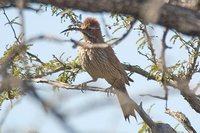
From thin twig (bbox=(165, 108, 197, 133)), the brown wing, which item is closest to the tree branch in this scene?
thin twig (bbox=(165, 108, 197, 133))

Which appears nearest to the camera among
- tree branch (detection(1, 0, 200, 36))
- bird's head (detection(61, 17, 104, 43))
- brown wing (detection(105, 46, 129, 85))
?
tree branch (detection(1, 0, 200, 36))

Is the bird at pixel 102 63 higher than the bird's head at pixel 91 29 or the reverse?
the reverse

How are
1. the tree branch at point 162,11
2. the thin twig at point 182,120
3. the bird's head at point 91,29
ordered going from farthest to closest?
the bird's head at point 91,29 → the thin twig at point 182,120 → the tree branch at point 162,11

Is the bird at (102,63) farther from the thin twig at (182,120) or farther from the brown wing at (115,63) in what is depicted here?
the thin twig at (182,120)

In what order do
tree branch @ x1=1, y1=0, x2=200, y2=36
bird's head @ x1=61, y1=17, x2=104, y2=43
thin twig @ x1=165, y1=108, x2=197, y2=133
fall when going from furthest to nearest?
bird's head @ x1=61, y1=17, x2=104, y2=43, thin twig @ x1=165, y1=108, x2=197, y2=133, tree branch @ x1=1, y1=0, x2=200, y2=36

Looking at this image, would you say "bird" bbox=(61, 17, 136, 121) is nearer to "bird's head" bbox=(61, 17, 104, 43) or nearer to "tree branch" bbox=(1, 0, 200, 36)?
"bird's head" bbox=(61, 17, 104, 43)

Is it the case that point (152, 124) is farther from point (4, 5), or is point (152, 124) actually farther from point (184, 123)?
point (4, 5)

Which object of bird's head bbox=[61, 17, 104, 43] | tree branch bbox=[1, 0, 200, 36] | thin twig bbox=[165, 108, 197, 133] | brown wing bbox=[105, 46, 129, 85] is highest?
tree branch bbox=[1, 0, 200, 36]

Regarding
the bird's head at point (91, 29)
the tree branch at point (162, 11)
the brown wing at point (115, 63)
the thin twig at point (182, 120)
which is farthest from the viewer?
the bird's head at point (91, 29)

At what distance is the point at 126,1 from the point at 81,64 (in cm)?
440

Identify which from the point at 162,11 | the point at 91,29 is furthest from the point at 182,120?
the point at 162,11

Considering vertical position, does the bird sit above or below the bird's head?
below

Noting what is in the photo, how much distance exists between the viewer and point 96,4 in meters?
2.21

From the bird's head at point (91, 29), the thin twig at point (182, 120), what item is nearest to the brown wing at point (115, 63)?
the bird's head at point (91, 29)
